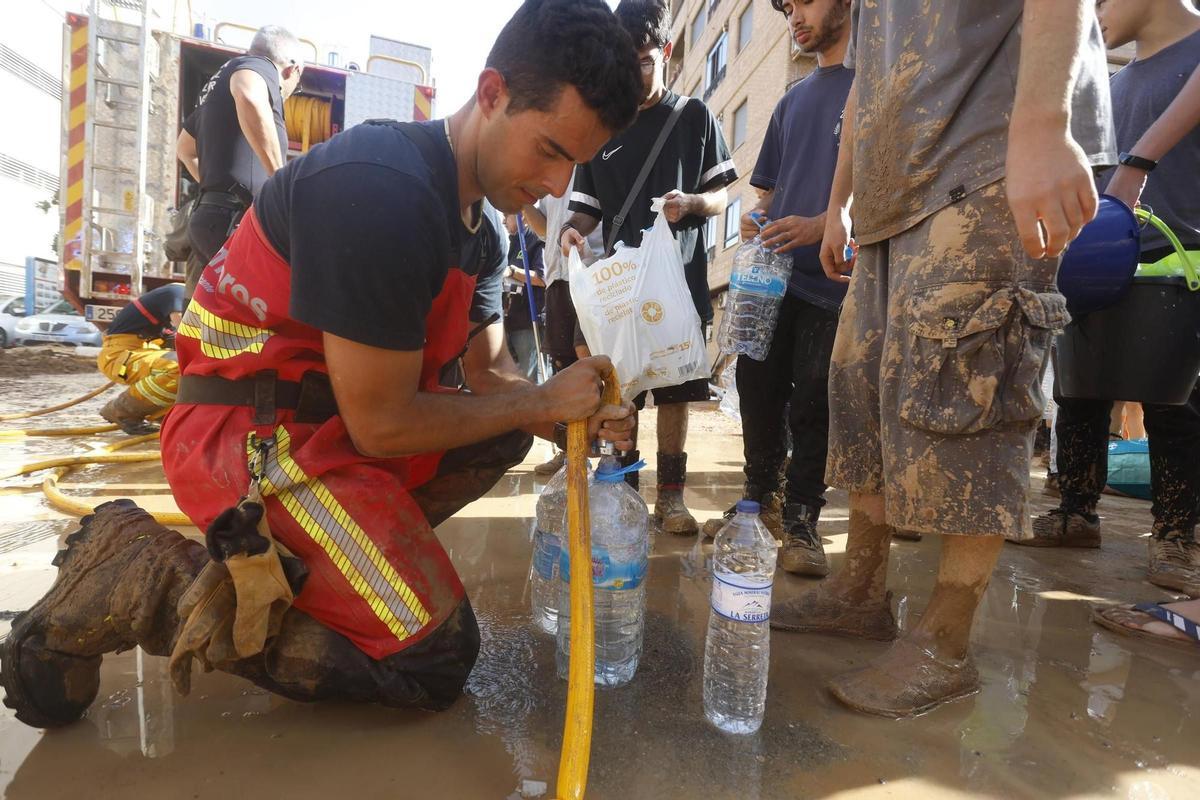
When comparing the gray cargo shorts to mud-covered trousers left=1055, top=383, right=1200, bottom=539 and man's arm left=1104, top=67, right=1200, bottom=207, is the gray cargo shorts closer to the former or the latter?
man's arm left=1104, top=67, right=1200, bottom=207

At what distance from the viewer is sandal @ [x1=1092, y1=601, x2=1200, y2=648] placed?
81.7 inches

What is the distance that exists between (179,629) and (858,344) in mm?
1903

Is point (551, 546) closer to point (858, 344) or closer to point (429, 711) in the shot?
point (429, 711)

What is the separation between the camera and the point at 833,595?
2104mm

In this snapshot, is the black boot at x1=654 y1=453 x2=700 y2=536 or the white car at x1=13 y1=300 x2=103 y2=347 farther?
the white car at x1=13 y1=300 x2=103 y2=347

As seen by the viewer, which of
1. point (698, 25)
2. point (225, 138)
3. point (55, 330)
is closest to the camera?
point (225, 138)

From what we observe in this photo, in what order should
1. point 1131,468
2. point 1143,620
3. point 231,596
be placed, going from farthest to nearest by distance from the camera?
point 1131,468 < point 1143,620 < point 231,596

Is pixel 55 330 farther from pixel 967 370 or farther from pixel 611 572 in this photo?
pixel 967 370

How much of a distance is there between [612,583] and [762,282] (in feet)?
5.32

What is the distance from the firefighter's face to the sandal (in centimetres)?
229

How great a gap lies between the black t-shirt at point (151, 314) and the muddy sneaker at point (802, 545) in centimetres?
488

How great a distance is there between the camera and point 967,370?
1.57 m

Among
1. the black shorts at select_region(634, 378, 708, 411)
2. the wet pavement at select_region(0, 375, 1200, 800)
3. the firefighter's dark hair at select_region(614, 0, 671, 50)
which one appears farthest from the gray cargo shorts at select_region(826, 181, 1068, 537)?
the firefighter's dark hair at select_region(614, 0, 671, 50)

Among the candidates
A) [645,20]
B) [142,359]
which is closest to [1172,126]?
[645,20]
